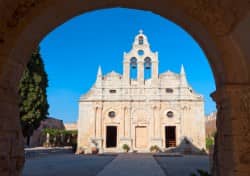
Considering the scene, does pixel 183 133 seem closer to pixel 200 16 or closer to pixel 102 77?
pixel 102 77

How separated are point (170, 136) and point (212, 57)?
Result: 1019 inches

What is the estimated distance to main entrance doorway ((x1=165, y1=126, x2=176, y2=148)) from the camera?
27781 mm

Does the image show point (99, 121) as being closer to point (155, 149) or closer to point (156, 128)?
point (156, 128)

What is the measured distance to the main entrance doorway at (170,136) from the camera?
2778cm

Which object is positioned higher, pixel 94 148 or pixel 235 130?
pixel 235 130

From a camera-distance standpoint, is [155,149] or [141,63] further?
[141,63]

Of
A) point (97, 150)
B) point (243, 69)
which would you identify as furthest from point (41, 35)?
point (97, 150)

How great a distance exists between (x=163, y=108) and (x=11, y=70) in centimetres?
2416

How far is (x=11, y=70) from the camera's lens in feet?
10.6

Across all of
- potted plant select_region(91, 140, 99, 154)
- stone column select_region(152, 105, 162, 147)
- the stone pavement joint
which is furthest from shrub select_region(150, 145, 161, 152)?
the stone pavement joint

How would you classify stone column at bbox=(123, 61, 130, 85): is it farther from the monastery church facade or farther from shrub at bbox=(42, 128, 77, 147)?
shrub at bbox=(42, 128, 77, 147)

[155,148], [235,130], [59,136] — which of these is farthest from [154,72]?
[235,130]

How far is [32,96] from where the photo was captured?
59.6 ft

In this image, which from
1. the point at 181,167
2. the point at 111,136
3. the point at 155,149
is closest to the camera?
the point at 181,167
